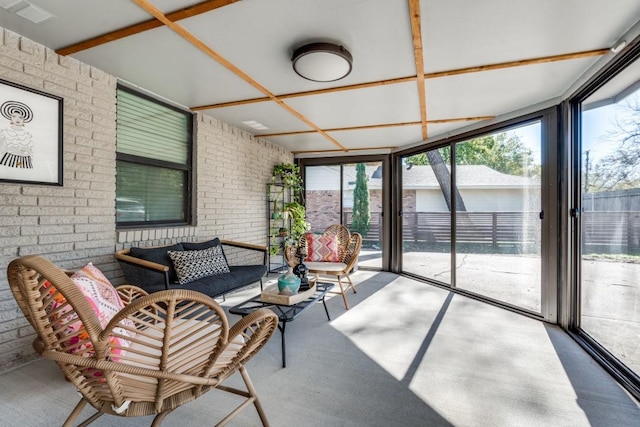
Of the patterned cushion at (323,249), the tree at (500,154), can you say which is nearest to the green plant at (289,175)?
the patterned cushion at (323,249)

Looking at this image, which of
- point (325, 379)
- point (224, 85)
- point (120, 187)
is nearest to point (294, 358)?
point (325, 379)

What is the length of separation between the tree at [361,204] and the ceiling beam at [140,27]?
431 centimetres

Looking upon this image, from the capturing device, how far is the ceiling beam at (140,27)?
5.96ft

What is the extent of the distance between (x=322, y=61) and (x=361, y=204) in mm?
3818

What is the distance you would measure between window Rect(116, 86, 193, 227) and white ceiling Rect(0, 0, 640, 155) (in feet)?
0.78

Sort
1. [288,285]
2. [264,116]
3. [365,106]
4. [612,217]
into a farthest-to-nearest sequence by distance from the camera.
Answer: [264,116]
[365,106]
[288,285]
[612,217]

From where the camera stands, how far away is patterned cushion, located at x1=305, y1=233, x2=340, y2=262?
4402mm

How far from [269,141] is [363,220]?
2221 mm

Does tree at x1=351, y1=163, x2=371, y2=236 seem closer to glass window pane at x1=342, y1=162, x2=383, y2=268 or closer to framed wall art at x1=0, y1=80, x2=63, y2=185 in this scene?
glass window pane at x1=342, y1=162, x2=383, y2=268

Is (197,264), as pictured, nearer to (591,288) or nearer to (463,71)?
(463,71)

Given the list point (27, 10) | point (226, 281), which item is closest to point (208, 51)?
point (27, 10)

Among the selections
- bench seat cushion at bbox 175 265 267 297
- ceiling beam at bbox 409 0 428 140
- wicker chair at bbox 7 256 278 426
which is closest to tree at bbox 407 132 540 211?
ceiling beam at bbox 409 0 428 140

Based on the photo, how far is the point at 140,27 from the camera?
203 centimetres

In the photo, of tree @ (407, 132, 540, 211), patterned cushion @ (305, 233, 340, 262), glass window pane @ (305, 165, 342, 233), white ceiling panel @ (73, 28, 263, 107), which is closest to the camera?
white ceiling panel @ (73, 28, 263, 107)
